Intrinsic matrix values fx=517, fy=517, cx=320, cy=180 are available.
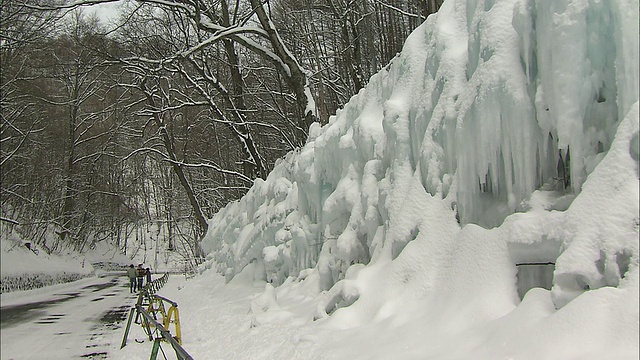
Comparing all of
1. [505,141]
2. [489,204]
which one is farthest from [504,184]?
[505,141]

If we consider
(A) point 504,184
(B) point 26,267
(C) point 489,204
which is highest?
(B) point 26,267

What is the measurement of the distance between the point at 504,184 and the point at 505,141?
1.19ft

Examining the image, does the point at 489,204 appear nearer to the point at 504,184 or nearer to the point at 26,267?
the point at 504,184

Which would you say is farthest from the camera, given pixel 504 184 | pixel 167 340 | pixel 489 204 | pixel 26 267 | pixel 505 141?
pixel 489 204

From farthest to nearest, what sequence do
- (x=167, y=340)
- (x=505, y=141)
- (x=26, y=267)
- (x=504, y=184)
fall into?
A: (x=504, y=184) < (x=505, y=141) < (x=167, y=340) < (x=26, y=267)

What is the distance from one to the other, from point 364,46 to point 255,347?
34.2 feet

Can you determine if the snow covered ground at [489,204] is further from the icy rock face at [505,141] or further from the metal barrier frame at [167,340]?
the metal barrier frame at [167,340]

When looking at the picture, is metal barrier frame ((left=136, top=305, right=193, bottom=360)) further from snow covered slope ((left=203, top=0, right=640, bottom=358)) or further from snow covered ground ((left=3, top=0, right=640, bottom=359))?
snow covered slope ((left=203, top=0, right=640, bottom=358))

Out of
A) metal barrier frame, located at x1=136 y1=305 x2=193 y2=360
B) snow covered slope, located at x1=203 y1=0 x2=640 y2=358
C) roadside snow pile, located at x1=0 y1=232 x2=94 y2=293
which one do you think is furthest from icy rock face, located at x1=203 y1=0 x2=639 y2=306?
roadside snow pile, located at x1=0 y1=232 x2=94 y2=293

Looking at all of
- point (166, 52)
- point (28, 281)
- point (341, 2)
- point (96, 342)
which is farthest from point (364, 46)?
point (28, 281)

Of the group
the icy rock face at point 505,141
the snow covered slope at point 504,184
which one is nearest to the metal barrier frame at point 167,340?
the snow covered slope at point 504,184

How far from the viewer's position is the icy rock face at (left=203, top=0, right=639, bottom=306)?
2.89 m

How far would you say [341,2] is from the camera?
40.5 ft

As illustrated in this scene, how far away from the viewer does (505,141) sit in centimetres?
383
